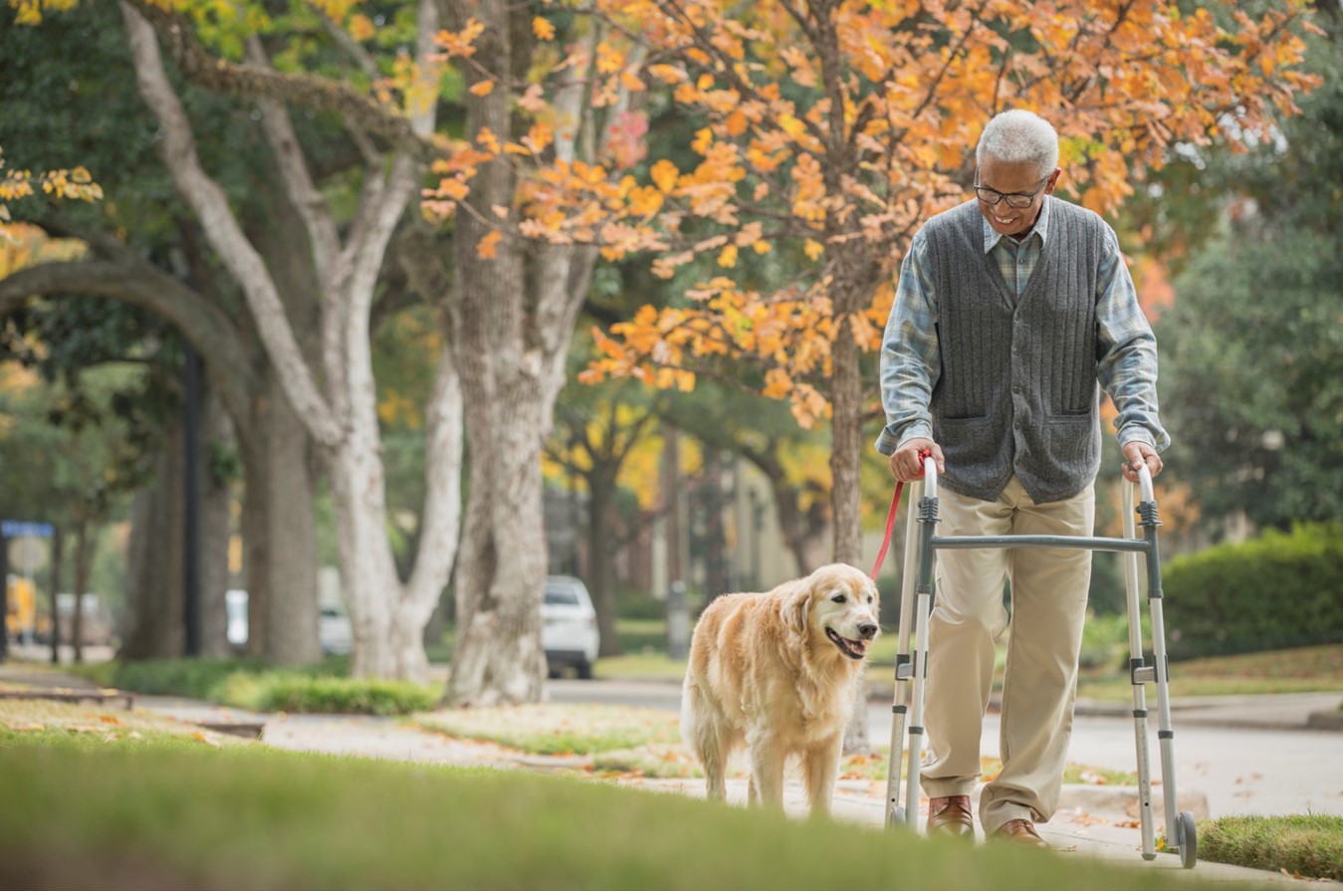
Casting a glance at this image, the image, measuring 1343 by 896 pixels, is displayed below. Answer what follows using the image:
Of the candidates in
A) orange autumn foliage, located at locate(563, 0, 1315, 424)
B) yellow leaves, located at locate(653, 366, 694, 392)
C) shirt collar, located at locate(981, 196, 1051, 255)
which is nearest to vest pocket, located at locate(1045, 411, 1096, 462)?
shirt collar, located at locate(981, 196, 1051, 255)

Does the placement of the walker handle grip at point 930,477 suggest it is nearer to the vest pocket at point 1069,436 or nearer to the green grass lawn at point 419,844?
the vest pocket at point 1069,436

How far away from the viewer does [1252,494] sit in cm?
2584

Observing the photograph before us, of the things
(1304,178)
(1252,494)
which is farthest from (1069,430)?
(1252,494)

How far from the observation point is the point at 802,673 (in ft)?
19.5

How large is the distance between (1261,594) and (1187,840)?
18.2 meters

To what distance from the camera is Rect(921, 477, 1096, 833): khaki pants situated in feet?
17.8

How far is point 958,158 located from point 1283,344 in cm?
1129

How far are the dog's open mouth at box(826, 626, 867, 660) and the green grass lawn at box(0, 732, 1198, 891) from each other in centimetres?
202

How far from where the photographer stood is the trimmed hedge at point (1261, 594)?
2170 cm

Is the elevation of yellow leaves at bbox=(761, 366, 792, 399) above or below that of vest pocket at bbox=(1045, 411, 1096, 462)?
above

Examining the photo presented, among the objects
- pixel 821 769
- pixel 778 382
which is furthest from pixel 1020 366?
pixel 778 382

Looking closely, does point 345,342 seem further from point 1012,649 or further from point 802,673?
point 1012,649

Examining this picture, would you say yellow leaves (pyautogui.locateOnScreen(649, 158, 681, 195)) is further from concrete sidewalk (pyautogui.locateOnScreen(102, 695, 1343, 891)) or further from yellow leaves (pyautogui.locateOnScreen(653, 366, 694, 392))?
concrete sidewalk (pyautogui.locateOnScreen(102, 695, 1343, 891))

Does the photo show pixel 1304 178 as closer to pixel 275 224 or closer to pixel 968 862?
pixel 275 224
